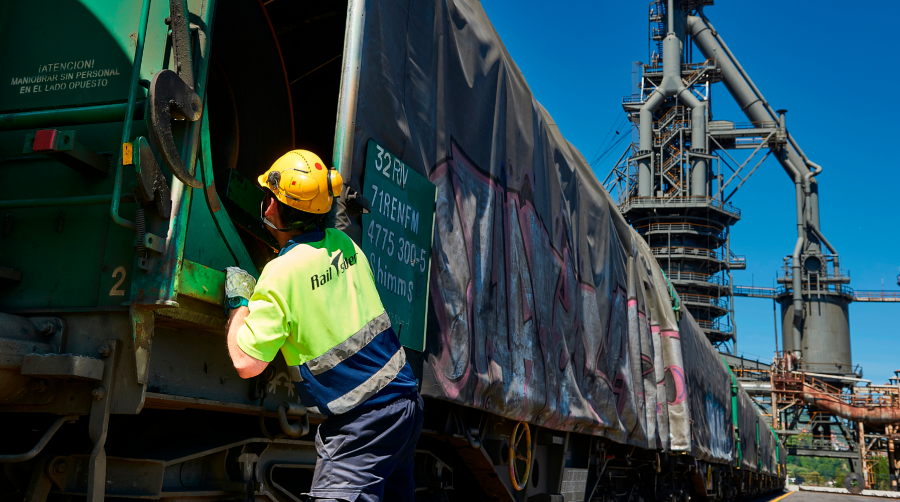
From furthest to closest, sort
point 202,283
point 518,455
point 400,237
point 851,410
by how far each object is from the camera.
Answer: point 851,410 < point 518,455 < point 400,237 < point 202,283

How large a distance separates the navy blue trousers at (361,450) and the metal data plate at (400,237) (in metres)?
0.78

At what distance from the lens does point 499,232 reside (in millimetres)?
4930

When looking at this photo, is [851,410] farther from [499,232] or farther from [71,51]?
[71,51]

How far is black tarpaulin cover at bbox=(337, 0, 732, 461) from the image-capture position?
3.78 metres

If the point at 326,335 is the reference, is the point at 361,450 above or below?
below

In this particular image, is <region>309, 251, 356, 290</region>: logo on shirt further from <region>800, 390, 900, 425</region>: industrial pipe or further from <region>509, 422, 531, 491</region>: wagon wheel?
<region>800, 390, 900, 425</region>: industrial pipe

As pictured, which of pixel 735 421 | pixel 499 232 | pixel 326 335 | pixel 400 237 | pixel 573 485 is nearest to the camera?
pixel 326 335

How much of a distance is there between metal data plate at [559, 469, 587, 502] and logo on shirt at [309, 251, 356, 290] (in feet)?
13.3

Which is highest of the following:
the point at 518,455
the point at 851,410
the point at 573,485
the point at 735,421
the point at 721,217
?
the point at 721,217

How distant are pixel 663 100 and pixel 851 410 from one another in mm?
23605

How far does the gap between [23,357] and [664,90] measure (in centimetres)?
5305

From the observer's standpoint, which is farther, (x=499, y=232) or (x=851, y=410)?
(x=851, y=410)

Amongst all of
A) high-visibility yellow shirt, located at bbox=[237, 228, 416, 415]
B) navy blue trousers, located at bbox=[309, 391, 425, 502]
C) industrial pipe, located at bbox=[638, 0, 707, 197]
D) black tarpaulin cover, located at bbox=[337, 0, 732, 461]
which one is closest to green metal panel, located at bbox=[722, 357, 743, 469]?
black tarpaulin cover, located at bbox=[337, 0, 732, 461]

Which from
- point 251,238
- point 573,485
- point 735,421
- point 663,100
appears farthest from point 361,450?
point 663,100
